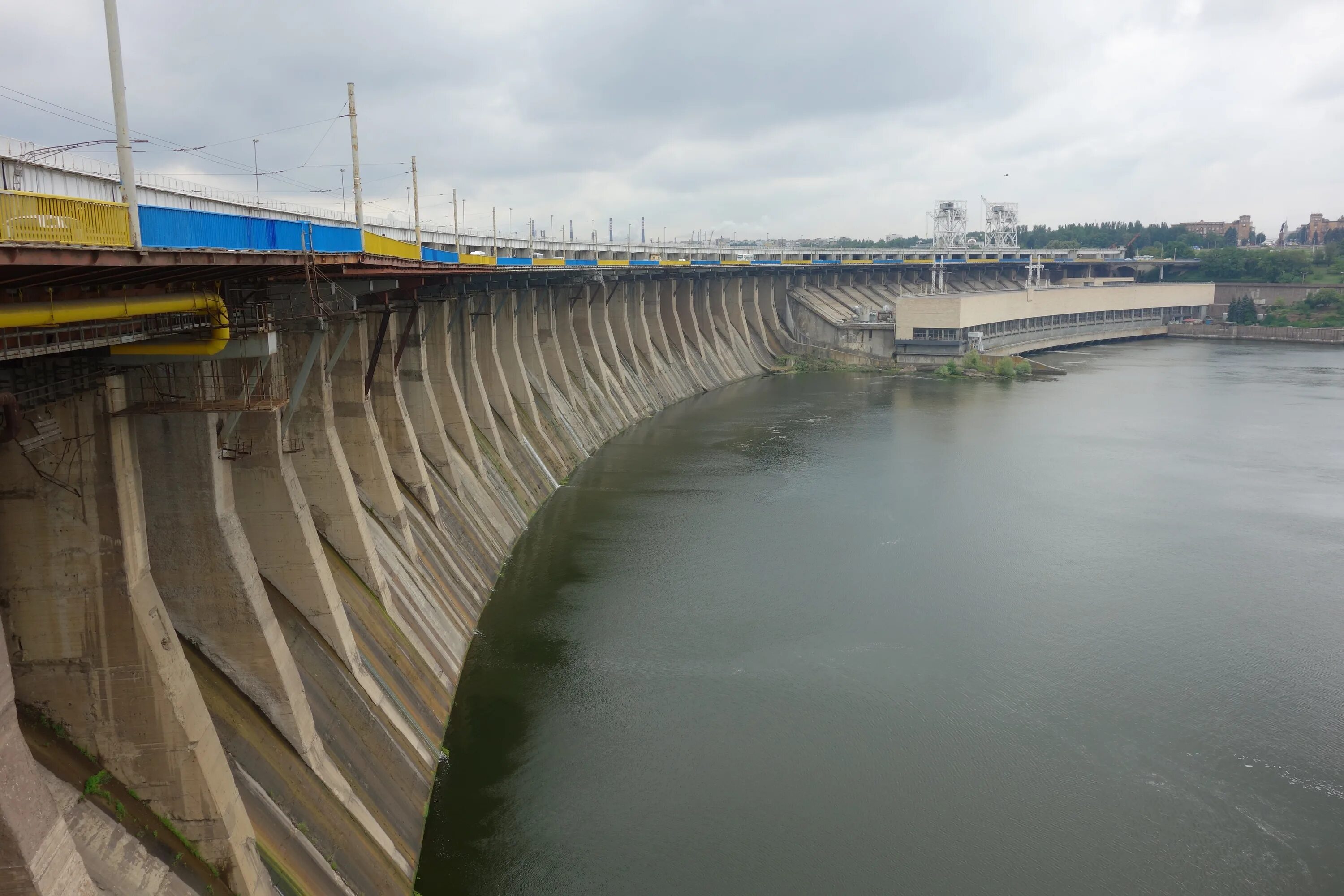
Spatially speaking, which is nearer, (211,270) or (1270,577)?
(211,270)

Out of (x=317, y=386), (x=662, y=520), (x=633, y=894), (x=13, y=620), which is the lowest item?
(x=633, y=894)

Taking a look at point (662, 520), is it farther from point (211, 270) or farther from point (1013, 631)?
point (211, 270)

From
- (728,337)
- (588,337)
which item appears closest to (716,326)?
(728,337)

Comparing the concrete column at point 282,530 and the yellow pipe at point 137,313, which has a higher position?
the yellow pipe at point 137,313

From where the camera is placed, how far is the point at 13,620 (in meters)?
9.74

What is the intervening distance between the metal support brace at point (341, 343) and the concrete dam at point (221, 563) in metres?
0.08

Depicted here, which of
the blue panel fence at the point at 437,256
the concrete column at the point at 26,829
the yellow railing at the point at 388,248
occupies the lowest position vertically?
the concrete column at the point at 26,829

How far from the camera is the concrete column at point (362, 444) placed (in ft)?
64.0

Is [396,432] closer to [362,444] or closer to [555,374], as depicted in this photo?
[362,444]

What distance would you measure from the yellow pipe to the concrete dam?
0.12 ft

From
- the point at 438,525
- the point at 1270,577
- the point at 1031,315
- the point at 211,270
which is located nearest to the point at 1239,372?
the point at 1031,315

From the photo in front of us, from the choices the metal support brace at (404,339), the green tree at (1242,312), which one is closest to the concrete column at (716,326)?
the metal support brace at (404,339)

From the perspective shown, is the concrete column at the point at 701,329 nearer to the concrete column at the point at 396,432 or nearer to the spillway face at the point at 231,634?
the concrete column at the point at 396,432

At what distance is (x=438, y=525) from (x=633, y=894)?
37.1 ft
